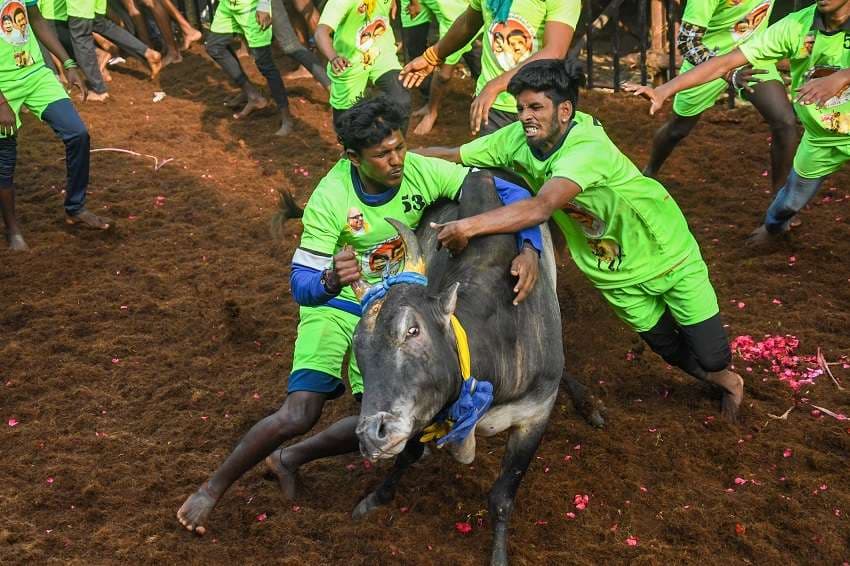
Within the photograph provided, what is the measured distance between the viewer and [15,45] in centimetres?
694

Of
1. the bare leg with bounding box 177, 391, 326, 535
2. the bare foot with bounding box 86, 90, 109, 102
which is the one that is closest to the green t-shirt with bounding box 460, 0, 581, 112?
the bare leg with bounding box 177, 391, 326, 535

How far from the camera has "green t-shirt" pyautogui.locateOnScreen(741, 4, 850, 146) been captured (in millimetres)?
5359

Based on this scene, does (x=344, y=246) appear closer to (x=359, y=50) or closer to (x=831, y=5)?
(x=831, y=5)

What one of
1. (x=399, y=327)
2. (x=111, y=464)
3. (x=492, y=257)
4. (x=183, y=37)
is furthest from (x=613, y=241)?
(x=183, y=37)

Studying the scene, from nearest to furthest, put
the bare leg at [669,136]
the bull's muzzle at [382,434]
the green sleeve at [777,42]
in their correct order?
1. the bull's muzzle at [382,434]
2. the green sleeve at [777,42]
3. the bare leg at [669,136]

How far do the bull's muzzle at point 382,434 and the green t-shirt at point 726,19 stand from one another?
503 cm

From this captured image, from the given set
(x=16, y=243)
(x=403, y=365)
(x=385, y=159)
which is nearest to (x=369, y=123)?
(x=385, y=159)

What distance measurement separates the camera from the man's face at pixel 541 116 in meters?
4.10

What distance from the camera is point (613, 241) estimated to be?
4.54 m

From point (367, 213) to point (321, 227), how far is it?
233 mm

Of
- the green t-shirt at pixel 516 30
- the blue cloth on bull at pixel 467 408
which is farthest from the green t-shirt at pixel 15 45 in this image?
the blue cloth on bull at pixel 467 408

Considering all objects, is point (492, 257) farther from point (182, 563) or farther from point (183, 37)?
point (183, 37)

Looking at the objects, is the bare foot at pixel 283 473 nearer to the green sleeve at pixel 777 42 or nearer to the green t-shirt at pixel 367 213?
the green t-shirt at pixel 367 213

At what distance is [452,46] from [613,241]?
2041 mm
